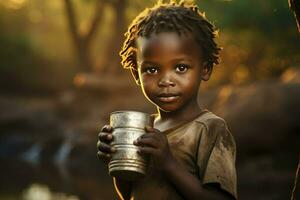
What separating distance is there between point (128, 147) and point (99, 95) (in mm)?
18693

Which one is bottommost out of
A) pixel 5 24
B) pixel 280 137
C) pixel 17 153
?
pixel 17 153

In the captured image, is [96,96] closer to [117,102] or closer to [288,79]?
[117,102]

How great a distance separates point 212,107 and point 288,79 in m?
1.84

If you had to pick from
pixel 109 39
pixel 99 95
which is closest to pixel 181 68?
pixel 99 95

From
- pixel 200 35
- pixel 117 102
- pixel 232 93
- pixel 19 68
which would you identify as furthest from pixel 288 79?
pixel 19 68

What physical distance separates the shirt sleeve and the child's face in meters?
0.21

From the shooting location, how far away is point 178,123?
138 inches

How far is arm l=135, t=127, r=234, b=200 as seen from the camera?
3193 mm

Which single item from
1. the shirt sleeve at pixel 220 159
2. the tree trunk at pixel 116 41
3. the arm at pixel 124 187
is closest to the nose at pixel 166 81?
the shirt sleeve at pixel 220 159

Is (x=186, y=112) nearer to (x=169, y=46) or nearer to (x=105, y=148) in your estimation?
(x=169, y=46)

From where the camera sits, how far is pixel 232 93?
52.5 ft

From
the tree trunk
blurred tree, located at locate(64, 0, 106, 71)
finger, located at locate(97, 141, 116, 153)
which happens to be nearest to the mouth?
finger, located at locate(97, 141, 116, 153)

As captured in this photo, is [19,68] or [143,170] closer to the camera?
[143,170]

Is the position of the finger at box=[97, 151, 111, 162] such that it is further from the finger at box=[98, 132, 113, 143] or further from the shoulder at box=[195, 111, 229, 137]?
the shoulder at box=[195, 111, 229, 137]
